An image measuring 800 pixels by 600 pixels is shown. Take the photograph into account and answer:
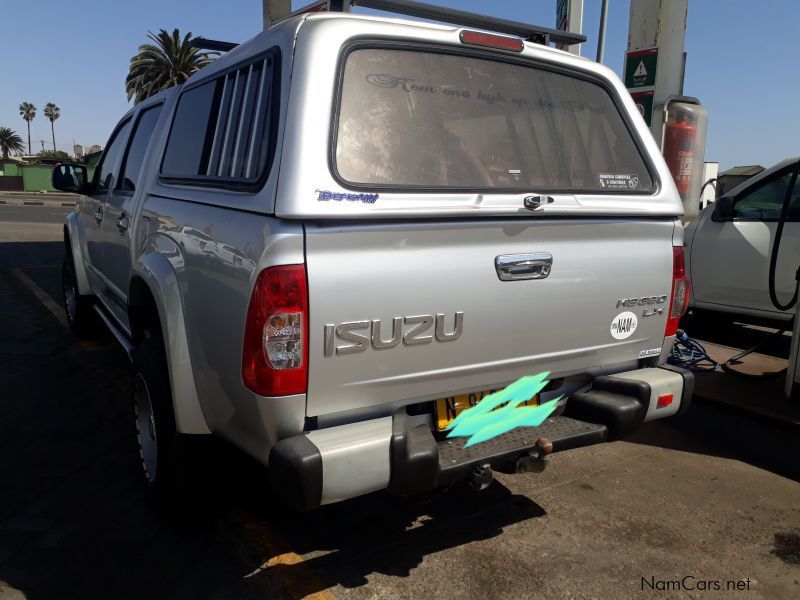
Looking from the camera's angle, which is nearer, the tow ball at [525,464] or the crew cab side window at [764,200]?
the tow ball at [525,464]

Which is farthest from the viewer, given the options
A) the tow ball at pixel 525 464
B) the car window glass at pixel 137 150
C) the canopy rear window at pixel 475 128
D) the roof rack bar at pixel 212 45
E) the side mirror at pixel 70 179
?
the side mirror at pixel 70 179

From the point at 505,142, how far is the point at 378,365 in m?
1.16

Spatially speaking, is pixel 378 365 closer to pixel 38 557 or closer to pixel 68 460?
pixel 38 557

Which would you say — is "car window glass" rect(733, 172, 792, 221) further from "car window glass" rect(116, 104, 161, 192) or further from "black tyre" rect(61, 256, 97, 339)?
"black tyre" rect(61, 256, 97, 339)

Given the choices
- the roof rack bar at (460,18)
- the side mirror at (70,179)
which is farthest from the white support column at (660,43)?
the side mirror at (70,179)

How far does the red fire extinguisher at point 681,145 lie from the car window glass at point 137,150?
15.8 feet

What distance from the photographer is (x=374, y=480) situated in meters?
2.26

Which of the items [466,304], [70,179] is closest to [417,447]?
[466,304]

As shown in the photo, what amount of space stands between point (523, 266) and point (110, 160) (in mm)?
3790

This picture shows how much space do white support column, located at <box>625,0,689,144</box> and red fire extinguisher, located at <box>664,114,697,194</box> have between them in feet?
0.38

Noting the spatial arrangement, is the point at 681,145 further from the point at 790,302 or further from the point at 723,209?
the point at 790,302

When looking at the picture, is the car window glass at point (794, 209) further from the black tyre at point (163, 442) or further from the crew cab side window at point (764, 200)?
the black tyre at point (163, 442)

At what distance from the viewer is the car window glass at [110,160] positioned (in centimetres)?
481

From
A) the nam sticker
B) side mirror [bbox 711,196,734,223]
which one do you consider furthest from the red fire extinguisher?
the nam sticker
